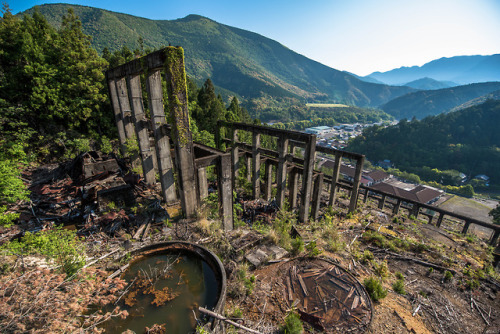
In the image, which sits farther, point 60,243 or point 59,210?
point 59,210

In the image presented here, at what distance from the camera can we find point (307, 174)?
12109 mm

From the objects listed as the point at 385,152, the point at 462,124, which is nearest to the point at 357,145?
the point at 385,152

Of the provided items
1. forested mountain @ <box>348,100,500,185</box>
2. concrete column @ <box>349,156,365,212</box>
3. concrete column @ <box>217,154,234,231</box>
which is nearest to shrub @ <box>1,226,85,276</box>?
concrete column @ <box>217,154,234,231</box>

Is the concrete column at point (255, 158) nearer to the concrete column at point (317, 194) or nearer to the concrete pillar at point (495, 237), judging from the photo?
the concrete column at point (317, 194)

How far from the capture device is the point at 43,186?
976 cm

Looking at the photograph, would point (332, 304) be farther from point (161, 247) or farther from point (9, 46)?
point (9, 46)

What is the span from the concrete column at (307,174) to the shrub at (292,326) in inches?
314

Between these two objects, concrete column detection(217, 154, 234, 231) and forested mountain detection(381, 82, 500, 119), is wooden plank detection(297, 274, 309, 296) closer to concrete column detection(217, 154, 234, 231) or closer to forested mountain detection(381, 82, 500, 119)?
concrete column detection(217, 154, 234, 231)

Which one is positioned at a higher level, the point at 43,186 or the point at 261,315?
the point at 43,186

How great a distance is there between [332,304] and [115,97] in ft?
48.8

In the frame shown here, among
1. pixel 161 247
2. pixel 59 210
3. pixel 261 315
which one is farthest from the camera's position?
pixel 59 210

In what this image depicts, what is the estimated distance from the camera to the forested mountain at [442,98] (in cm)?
15612

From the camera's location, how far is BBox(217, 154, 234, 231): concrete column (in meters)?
7.91

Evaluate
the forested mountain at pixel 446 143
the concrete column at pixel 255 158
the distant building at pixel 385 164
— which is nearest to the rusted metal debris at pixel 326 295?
the concrete column at pixel 255 158
